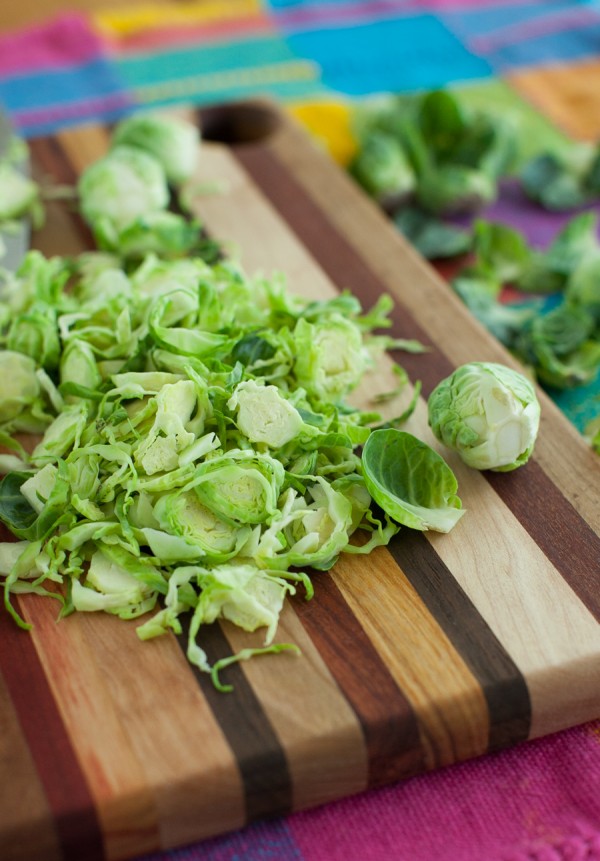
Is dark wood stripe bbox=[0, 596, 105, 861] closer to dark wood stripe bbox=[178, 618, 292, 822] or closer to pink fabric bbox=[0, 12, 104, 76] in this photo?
dark wood stripe bbox=[178, 618, 292, 822]

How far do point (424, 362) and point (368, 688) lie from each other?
931 mm

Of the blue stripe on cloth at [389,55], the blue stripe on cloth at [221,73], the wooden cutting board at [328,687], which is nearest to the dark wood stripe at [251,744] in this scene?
the wooden cutting board at [328,687]

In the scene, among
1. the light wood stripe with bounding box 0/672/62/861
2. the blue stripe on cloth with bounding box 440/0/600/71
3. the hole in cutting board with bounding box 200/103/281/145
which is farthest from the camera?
the blue stripe on cloth with bounding box 440/0/600/71

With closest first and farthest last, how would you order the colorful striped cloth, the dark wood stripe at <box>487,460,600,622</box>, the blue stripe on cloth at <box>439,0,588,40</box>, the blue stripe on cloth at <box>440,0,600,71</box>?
the dark wood stripe at <box>487,460,600,622</box>, the colorful striped cloth, the blue stripe on cloth at <box>440,0,600,71</box>, the blue stripe on cloth at <box>439,0,588,40</box>

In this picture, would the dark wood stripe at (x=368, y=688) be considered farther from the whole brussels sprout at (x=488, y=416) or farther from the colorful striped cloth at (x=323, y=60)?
the colorful striped cloth at (x=323, y=60)

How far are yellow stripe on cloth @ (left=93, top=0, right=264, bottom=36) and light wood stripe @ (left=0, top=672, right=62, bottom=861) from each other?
10.9 ft

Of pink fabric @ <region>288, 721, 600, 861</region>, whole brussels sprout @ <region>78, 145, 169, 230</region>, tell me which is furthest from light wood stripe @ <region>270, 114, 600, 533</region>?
pink fabric @ <region>288, 721, 600, 861</region>

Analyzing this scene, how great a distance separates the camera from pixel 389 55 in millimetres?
4234

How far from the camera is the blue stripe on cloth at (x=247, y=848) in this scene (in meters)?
1.73

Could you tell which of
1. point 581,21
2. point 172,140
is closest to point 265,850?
point 172,140

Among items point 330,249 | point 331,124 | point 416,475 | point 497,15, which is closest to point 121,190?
point 330,249

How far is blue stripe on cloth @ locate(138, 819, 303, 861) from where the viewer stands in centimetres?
173

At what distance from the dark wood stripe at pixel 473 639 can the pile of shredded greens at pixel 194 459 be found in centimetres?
7

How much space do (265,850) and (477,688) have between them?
432 millimetres
